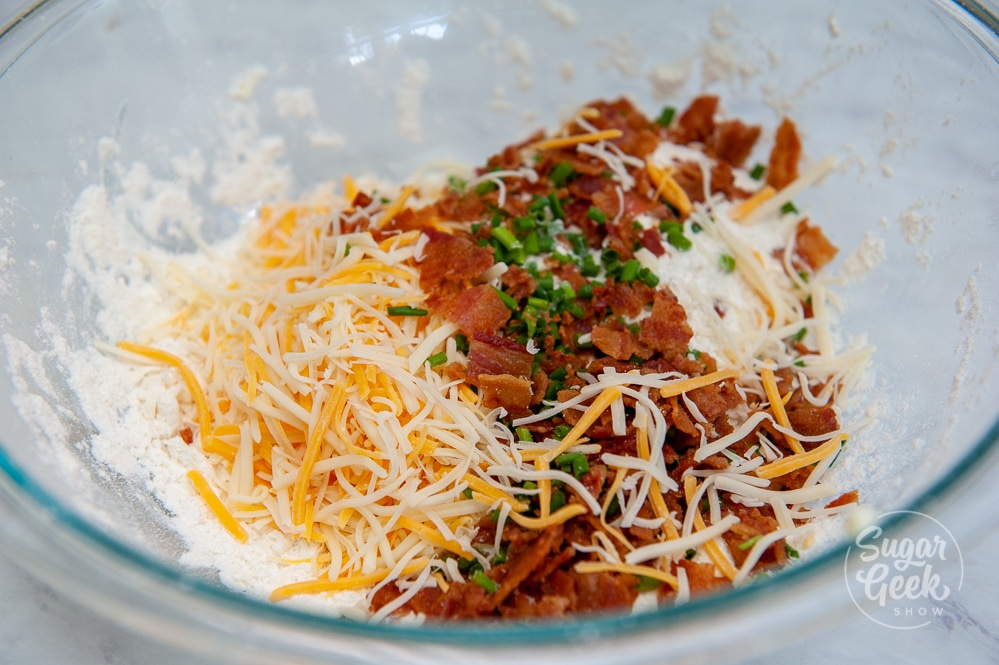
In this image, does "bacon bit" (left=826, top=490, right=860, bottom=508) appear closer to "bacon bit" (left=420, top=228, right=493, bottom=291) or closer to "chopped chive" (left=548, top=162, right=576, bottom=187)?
"bacon bit" (left=420, top=228, right=493, bottom=291)

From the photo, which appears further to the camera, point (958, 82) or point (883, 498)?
point (958, 82)

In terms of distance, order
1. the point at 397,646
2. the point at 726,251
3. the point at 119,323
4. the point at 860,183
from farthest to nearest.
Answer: the point at 860,183 → the point at 726,251 → the point at 119,323 → the point at 397,646

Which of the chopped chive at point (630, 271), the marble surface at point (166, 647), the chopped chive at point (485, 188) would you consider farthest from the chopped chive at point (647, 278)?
the marble surface at point (166, 647)

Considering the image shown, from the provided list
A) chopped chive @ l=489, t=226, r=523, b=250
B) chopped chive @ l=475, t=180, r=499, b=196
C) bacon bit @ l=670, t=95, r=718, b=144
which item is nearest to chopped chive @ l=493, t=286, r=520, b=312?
chopped chive @ l=489, t=226, r=523, b=250

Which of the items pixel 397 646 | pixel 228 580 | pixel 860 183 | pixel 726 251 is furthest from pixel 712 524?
pixel 860 183

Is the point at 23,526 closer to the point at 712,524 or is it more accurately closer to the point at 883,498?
the point at 712,524

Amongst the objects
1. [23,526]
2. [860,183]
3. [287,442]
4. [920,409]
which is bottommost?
[920,409]

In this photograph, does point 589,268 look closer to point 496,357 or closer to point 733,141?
point 496,357
